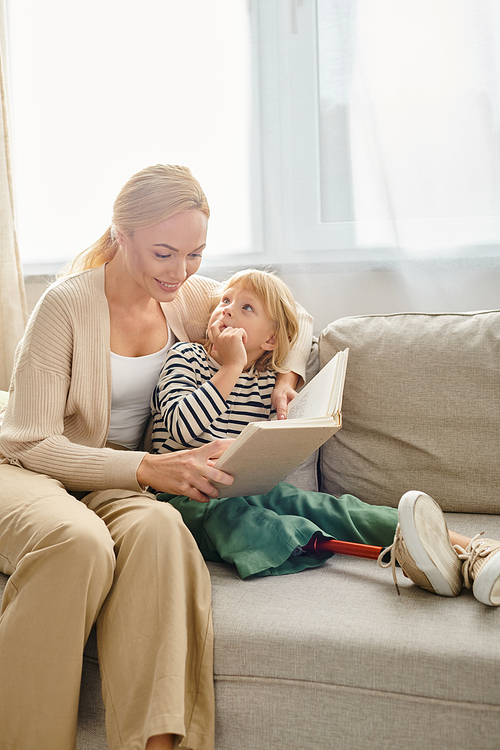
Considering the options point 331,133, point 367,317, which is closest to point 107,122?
point 331,133

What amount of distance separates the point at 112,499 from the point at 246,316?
1.74ft

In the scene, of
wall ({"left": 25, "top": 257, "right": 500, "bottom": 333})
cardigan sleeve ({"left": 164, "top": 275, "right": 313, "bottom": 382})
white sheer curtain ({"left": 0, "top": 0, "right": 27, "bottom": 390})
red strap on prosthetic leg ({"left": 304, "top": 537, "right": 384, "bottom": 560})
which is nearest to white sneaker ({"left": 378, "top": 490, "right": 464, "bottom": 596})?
red strap on prosthetic leg ({"left": 304, "top": 537, "right": 384, "bottom": 560})

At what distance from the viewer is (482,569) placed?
915mm

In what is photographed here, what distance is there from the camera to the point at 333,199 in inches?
74.1

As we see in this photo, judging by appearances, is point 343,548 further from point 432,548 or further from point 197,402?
point 197,402

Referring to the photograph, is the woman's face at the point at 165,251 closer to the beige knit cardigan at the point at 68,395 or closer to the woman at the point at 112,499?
the woman at the point at 112,499

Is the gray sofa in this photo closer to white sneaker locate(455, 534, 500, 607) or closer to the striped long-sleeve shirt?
white sneaker locate(455, 534, 500, 607)

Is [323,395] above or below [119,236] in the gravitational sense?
below

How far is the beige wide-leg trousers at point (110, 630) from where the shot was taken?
85cm

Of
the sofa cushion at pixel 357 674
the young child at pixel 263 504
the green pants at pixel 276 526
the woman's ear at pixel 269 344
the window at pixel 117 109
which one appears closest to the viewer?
the sofa cushion at pixel 357 674

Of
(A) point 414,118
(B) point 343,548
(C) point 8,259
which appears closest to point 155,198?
(B) point 343,548

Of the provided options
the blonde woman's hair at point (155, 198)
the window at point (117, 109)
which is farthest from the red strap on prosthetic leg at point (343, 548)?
the window at point (117, 109)

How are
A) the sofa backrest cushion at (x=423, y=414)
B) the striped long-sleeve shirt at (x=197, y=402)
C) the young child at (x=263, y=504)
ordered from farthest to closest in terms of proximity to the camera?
the sofa backrest cushion at (x=423, y=414) → the striped long-sleeve shirt at (x=197, y=402) → the young child at (x=263, y=504)

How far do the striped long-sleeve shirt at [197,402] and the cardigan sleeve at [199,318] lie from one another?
0.08 metres
